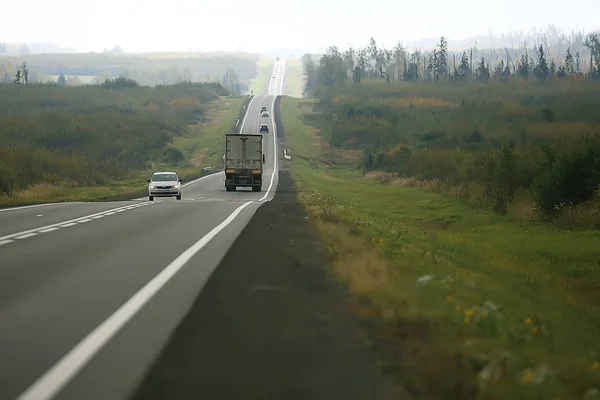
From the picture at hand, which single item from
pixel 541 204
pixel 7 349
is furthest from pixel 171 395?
pixel 541 204

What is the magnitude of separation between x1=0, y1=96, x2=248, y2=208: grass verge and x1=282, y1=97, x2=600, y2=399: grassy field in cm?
1949

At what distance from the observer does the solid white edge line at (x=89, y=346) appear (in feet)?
19.1

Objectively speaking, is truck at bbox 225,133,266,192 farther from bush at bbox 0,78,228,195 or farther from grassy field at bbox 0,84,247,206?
bush at bbox 0,78,228,195

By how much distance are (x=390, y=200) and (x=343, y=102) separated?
10660 cm

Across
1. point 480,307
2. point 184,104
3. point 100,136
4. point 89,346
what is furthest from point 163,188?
point 184,104

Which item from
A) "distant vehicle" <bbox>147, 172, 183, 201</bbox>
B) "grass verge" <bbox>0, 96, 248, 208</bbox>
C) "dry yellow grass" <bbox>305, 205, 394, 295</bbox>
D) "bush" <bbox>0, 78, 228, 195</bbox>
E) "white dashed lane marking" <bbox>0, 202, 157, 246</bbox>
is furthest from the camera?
"bush" <bbox>0, 78, 228, 195</bbox>

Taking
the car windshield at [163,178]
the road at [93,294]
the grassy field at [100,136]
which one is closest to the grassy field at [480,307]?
the road at [93,294]

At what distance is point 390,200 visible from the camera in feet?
146

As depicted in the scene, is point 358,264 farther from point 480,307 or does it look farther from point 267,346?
point 267,346

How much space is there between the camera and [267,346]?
736cm

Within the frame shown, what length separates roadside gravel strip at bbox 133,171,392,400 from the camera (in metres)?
5.95

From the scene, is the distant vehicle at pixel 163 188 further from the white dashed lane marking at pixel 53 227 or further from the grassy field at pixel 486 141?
the grassy field at pixel 486 141

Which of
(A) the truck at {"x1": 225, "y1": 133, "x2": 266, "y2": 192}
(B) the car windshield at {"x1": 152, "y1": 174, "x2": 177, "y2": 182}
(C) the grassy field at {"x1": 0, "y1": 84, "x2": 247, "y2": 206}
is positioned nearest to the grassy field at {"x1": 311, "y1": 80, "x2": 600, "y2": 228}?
(A) the truck at {"x1": 225, "y1": 133, "x2": 266, "y2": 192}

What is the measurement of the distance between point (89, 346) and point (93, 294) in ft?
9.68
